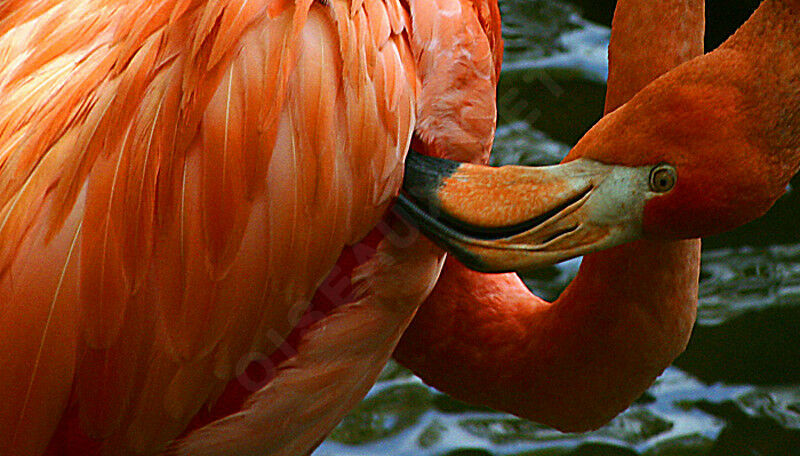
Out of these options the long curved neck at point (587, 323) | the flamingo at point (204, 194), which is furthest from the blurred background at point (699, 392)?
the flamingo at point (204, 194)

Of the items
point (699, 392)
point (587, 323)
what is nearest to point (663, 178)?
point (587, 323)

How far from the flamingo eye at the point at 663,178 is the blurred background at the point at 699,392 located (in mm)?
1645

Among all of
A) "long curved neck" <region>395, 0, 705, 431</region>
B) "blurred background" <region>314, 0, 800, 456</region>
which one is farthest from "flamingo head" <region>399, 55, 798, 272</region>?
"blurred background" <region>314, 0, 800, 456</region>

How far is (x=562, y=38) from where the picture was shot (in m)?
4.72

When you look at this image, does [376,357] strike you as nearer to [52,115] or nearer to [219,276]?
[219,276]

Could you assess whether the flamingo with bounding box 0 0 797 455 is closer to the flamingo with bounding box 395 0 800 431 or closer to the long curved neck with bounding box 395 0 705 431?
the flamingo with bounding box 395 0 800 431

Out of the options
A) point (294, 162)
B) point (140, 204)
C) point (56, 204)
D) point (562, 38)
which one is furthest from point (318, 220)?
point (562, 38)

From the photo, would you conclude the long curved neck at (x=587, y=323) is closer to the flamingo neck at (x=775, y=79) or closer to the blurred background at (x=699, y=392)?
the flamingo neck at (x=775, y=79)

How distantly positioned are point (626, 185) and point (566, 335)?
629mm

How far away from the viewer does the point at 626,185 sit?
5.73 feet

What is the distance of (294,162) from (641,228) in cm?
58

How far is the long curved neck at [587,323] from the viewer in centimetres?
208

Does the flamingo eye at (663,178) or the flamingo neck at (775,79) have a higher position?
the flamingo neck at (775,79)

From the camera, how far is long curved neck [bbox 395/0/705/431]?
2082 mm
